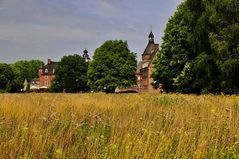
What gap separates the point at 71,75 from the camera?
11319cm

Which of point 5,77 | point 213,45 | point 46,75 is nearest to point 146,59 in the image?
point 5,77

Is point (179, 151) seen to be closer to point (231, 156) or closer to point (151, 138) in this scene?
point (151, 138)

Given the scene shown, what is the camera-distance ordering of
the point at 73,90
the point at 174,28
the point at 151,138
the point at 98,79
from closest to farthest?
the point at 151,138, the point at 174,28, the point at 98,79, the point at 73,90

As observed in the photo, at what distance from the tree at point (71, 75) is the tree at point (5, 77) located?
13.0 metres

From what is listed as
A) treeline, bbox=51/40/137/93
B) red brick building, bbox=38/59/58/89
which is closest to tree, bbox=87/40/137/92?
treeline, bbox=51/40/137/93

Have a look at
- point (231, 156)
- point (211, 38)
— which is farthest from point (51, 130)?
point (211, 38)

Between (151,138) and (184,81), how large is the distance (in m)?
→ 38.2

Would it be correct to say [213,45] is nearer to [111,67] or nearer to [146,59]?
[111,67]

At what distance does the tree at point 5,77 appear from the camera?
377ft

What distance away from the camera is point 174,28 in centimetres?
4712

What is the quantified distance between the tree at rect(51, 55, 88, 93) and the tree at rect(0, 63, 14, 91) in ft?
42.6

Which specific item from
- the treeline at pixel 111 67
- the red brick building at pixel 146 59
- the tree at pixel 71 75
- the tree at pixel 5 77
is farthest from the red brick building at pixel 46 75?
the treeline at pixel 111 67

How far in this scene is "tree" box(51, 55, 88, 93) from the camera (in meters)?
112

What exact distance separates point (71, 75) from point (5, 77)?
1927cm
